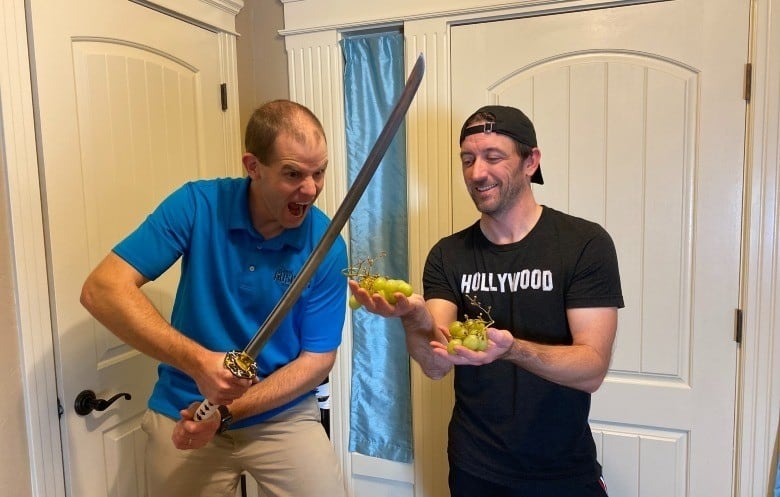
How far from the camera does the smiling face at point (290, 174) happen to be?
1285 mm

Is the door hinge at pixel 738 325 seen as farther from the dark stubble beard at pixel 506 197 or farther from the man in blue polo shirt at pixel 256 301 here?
the man in blue polo shirt at pixel 256 301

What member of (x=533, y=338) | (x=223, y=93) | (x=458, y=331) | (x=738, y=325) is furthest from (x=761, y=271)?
(x=223, y=93)

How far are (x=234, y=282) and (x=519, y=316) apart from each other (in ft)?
2.25

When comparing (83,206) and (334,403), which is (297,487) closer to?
(334,403)

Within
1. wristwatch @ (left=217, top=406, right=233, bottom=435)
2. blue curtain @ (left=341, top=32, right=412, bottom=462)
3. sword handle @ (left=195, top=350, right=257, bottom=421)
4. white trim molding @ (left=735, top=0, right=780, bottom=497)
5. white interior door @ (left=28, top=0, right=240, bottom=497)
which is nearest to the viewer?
sword handle @ (left=195, top=350, right=257, bottom=421)

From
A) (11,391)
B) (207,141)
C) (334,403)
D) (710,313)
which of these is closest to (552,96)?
(710,313)

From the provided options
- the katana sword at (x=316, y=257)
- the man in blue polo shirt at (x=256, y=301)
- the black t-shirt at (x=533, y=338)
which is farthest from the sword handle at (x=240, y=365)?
the black t-shirt at (x=533, y=338)

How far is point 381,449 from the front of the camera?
6.79 ft

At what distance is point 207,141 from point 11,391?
97 centimetres

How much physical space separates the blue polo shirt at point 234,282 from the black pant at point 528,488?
467 millimetres

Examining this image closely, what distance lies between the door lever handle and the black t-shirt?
918mm

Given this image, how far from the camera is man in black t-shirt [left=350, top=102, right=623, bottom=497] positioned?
1.31 m

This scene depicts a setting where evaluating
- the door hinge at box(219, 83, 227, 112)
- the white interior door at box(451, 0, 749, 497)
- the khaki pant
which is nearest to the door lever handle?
the khaki pant

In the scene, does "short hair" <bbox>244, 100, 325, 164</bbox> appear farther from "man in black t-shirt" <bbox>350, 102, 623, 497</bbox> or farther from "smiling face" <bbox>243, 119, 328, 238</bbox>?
"man in black t-shirt" <bbox>350, 102, 623, 497</bbox>
